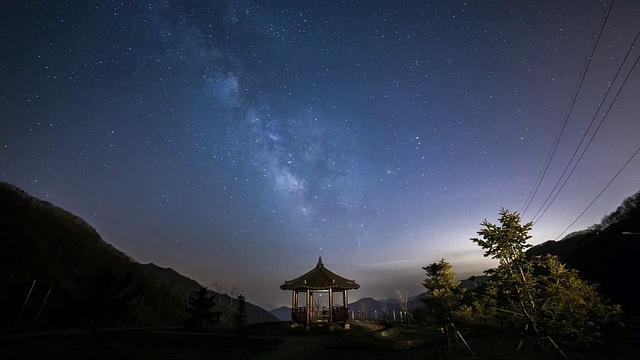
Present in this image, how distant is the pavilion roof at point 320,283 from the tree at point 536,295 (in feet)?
58.2

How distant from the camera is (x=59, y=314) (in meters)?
32.9

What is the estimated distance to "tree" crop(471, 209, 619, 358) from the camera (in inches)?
414

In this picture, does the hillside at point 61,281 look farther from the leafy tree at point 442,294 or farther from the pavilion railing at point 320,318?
the leafy tree at point 442,294

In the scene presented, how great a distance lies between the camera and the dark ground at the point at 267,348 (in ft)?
55.8

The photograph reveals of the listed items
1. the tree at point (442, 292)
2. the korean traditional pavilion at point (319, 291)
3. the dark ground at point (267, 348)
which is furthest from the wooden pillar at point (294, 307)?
the tree at point (442, 292)

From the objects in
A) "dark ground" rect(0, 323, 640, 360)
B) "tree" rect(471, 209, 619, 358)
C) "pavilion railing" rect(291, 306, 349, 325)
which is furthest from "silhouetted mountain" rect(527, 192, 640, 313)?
"tree" rect(471, 209, 619, 358)

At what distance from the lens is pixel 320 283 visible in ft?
94.7

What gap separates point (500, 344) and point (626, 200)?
9330 centimetres

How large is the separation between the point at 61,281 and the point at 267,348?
128ft

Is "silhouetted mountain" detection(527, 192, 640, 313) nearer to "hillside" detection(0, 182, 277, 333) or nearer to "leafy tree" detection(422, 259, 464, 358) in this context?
"leafy tree" detection(422, 259, 464, 358)

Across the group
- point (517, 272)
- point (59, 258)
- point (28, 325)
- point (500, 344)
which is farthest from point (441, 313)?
point (59, 258)

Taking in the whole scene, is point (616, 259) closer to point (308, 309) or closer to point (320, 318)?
point (320, 318)

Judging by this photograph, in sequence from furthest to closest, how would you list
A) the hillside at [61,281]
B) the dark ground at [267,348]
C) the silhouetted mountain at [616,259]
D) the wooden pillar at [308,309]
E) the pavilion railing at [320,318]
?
the silhouetted mountain at [616,259]
the pavilion railing at [320,318]
the wooden pillar at [308,309]
the dark ground at [267,348]
the hillside at [61,281]

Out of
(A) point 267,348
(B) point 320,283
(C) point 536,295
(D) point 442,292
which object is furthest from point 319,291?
(C) point 536,295
